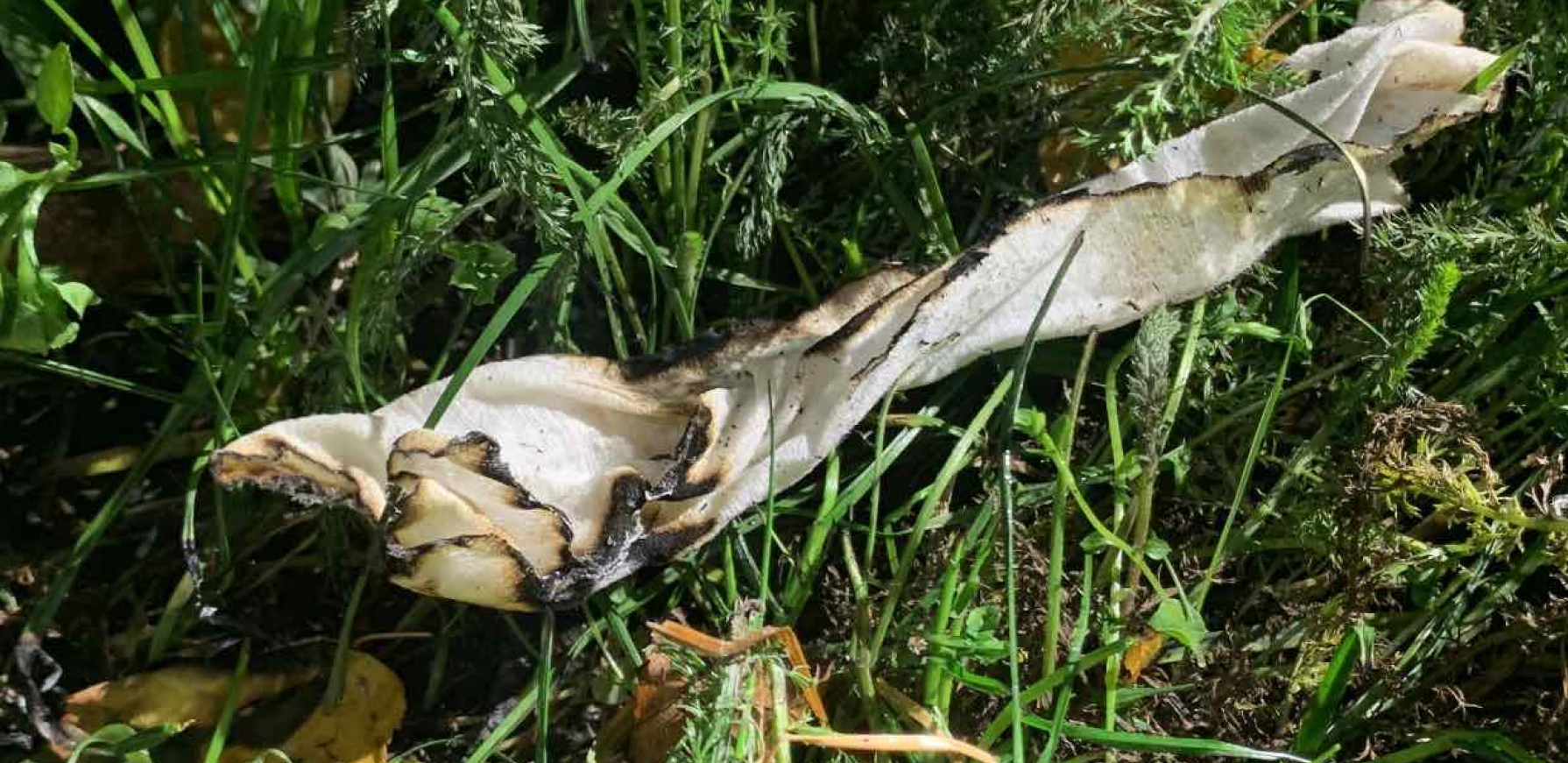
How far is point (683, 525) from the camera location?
1.38 meters

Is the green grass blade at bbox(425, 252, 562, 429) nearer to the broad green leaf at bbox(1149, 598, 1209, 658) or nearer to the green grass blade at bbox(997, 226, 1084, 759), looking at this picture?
the green grass blade at bbox(997, 226, 1084, 759)

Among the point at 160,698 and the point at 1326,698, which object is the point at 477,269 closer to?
the point at 160,698

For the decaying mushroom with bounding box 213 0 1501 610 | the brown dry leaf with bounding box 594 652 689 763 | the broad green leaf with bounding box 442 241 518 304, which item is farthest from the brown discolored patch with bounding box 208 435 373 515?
the brown dry leaf with bounding box 594 652 689 763

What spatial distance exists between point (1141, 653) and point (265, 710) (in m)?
0.90

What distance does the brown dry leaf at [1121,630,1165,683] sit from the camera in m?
1.37

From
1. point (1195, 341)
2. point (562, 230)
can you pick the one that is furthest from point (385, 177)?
point (1195, 341)

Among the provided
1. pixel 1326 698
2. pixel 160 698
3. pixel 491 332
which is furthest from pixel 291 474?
pixel 1326 698

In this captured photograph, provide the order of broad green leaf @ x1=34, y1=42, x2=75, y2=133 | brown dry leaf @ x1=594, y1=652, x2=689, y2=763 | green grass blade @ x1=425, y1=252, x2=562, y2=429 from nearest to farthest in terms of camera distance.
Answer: broad green leaf @ x1=34, y1=42, x2=75, y2=133, green grass blade @ x1=425, y1=252, x2=562, y2=429, brown dry leaf @ x1=594, y1=652, x2=689, y2=763

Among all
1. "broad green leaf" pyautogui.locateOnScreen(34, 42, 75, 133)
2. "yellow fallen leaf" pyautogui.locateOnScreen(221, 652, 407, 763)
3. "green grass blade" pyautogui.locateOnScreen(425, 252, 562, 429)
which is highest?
"broad green leaf" pyautogui.locateOnScreen(34, 42, 75, 133)

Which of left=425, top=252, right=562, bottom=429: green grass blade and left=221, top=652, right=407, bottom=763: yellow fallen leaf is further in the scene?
left=221, top=652, right=407, bottom=763: yellow fallen leaf

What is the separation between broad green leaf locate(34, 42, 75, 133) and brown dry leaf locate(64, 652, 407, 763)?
0.60m

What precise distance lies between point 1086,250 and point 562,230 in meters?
0.54

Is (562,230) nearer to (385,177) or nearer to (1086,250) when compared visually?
(385,177)

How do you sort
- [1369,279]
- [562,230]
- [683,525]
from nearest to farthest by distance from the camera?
[562,230], [683,525], [1369,279]
